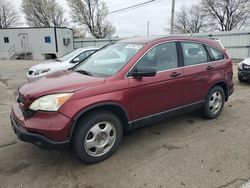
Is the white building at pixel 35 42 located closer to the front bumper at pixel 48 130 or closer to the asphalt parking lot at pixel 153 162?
the asphalt parking lot at pixel 153 162

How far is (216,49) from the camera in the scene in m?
4.56

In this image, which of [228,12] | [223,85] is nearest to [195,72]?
[223,85]

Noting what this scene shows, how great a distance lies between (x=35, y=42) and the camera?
1012 inches

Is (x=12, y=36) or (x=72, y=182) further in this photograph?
(x=12, y=36)

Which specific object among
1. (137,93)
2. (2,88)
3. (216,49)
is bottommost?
(2,88)

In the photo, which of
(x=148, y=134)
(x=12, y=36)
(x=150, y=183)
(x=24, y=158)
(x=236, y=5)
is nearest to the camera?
(x=150, y=183)

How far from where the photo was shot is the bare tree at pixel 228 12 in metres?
34.9

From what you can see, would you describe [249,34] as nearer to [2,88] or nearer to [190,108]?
[190,108]

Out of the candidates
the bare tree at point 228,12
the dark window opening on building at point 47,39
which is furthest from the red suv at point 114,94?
the bare tree at point 228,12

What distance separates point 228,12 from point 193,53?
3861 cm

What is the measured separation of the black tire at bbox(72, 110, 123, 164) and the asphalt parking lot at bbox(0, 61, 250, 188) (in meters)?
0.11

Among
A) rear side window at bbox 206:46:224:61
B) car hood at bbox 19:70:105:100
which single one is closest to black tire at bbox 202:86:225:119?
rear side window at bbox 206:46:224:61

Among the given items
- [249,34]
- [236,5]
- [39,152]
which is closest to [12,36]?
[249,34]

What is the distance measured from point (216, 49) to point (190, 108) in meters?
1.45
